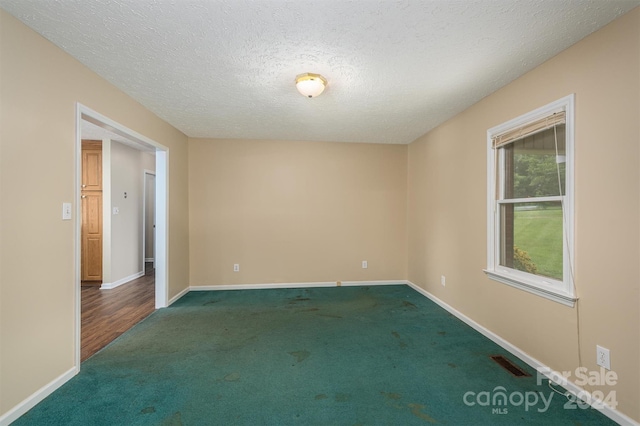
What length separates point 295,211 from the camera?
4570mm

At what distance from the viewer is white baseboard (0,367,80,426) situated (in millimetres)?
1614

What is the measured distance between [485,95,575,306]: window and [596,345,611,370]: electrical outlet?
0.98 ft

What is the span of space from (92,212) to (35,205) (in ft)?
10.9

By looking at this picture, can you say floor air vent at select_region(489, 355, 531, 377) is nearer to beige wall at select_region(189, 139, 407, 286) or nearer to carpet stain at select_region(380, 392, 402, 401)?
carpet stain at select_region(380, 392, 402, 401)

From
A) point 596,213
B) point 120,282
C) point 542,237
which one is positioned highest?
point 596,213

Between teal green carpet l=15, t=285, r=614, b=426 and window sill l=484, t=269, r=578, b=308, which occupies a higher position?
window sill l=484, t=269, r=578, b=308

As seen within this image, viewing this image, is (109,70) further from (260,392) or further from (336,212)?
(336,212)

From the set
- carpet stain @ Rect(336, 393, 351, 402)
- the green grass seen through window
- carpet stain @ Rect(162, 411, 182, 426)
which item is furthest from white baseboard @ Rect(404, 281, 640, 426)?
carpet stain @ Rect(162, 411, 182, 426)

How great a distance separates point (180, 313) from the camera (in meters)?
3.40

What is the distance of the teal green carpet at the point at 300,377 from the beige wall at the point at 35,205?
0.35 m

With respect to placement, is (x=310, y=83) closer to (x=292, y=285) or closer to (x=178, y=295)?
(x=292, y=285)

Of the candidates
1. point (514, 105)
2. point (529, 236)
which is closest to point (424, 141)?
point (514, 105)

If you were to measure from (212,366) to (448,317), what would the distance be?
269 cm

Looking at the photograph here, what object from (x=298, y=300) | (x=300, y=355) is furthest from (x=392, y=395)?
(x=298, y=300)
